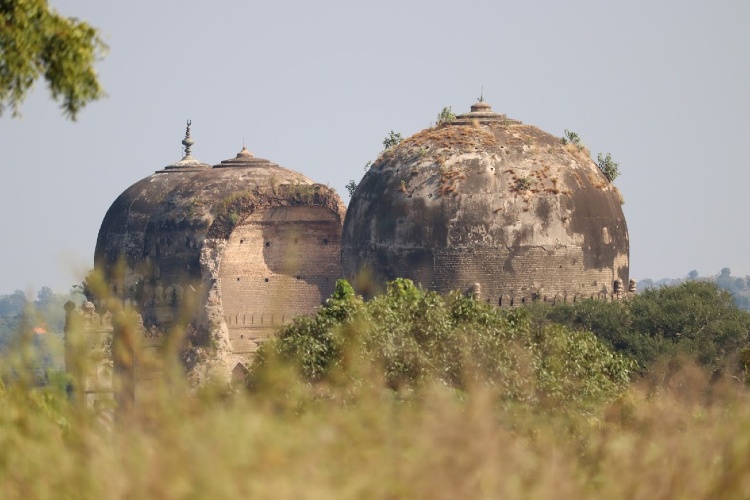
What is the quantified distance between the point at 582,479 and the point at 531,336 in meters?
13.9

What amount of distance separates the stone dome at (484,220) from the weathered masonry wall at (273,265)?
469 centimetres

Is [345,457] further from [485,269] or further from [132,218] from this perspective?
[132,218]

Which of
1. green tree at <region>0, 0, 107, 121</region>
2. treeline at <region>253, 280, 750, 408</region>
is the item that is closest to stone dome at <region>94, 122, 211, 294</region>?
treeline at <region>253, 280, 750, 408</region>

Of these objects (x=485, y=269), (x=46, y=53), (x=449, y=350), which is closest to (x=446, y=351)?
(x=449, y=350)

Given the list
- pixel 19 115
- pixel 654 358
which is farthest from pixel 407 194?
pixel 19 115

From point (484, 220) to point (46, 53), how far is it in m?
21.3

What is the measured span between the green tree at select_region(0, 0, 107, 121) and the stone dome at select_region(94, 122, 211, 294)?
102ft

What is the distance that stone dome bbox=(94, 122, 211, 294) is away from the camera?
42.6 m

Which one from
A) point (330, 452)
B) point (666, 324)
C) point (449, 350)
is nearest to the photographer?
point (330, 452)

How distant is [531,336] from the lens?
20.2m

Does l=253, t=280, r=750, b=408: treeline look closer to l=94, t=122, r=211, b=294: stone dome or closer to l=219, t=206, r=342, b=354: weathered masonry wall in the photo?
l=219, t=206, r=342, b=354: weathered masonry wall

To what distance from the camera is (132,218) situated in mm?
44000

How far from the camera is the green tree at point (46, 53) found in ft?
33.4

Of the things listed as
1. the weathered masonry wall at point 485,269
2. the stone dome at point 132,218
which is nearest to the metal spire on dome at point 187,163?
the stone dome at point 132,218
